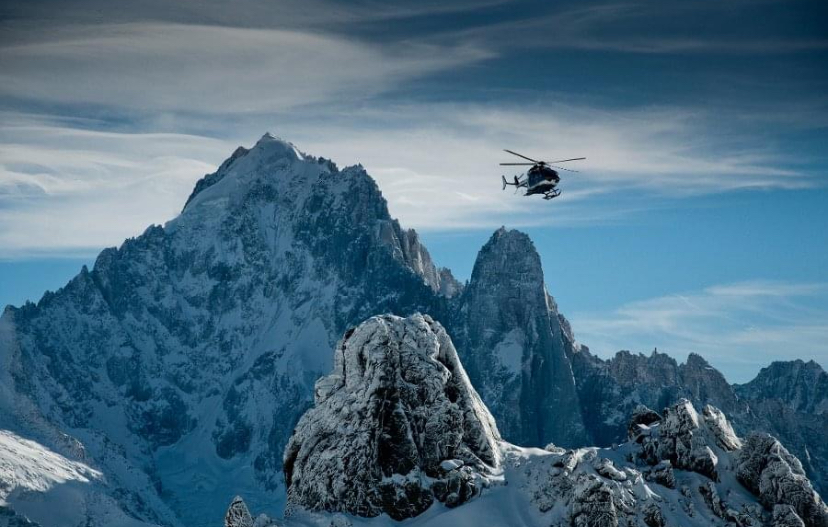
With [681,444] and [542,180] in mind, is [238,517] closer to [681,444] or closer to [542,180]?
[681,444]

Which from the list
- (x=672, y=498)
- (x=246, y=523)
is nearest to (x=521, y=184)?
(x=672, y=498)

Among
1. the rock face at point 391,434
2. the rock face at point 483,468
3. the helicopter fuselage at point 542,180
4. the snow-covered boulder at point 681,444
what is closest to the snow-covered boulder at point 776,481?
the rock face at point 483,468

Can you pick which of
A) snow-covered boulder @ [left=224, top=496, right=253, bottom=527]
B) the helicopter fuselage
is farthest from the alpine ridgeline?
the helicopter fuselage

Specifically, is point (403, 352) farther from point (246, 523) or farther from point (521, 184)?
point (521, 184)

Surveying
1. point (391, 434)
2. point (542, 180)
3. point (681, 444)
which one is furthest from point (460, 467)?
point (542, 180)

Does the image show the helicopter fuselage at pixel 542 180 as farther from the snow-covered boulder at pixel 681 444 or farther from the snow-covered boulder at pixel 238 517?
the snow-covered boulder at pixel 238 517

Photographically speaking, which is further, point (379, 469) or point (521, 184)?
point (521, 184)
